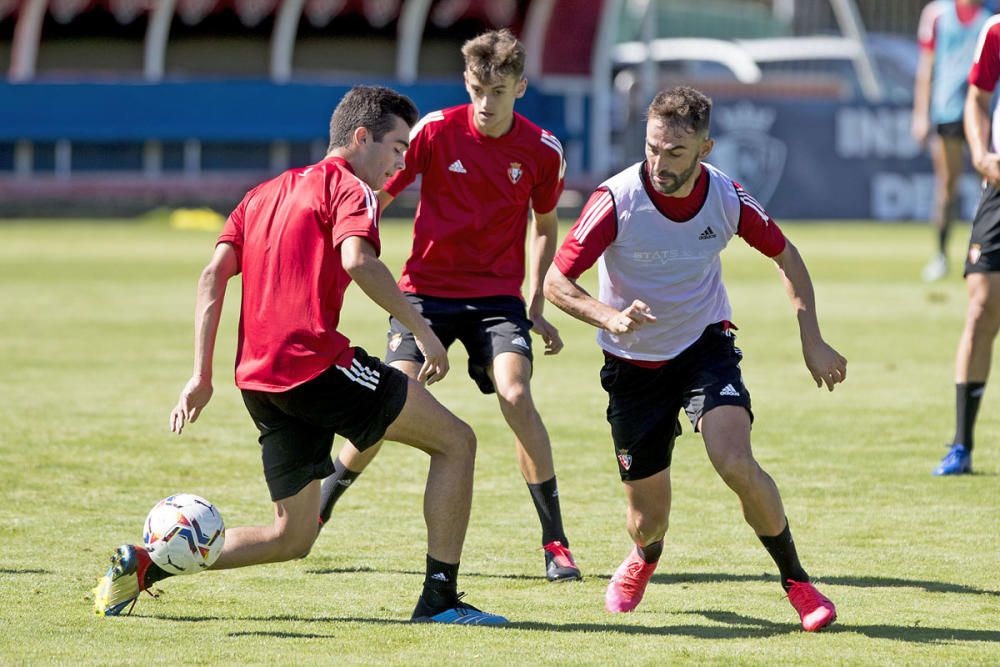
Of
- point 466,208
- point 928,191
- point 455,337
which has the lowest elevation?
point 928,191

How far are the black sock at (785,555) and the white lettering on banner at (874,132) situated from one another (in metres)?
25.1

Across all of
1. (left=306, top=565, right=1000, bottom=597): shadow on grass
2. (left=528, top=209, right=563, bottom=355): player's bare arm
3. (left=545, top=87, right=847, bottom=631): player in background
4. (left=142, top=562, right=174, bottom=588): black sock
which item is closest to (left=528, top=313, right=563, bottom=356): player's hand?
(left=528, top=209, right=563, bottom=355): player's bare arm

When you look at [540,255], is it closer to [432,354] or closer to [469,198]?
[469,198]

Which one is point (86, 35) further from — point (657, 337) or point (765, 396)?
point (657, 337)

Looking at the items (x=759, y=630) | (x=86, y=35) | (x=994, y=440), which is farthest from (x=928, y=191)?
(x=759, y=630)

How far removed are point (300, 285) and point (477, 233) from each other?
6.21ft

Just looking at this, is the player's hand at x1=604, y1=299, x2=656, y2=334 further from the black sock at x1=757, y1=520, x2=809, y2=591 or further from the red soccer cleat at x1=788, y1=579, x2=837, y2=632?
the red soccer cleat at x1=788, y1=579, x2=837, y2=632

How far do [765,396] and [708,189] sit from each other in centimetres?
563

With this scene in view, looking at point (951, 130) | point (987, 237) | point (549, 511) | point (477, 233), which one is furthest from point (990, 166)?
point (951, 130)

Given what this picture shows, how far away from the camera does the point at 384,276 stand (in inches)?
222

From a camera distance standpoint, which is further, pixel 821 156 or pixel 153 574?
pixel 821 156

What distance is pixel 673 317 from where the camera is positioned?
645 cm

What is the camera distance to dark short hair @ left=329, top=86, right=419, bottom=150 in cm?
606

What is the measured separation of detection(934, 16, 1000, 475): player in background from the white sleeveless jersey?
276 centimetres
